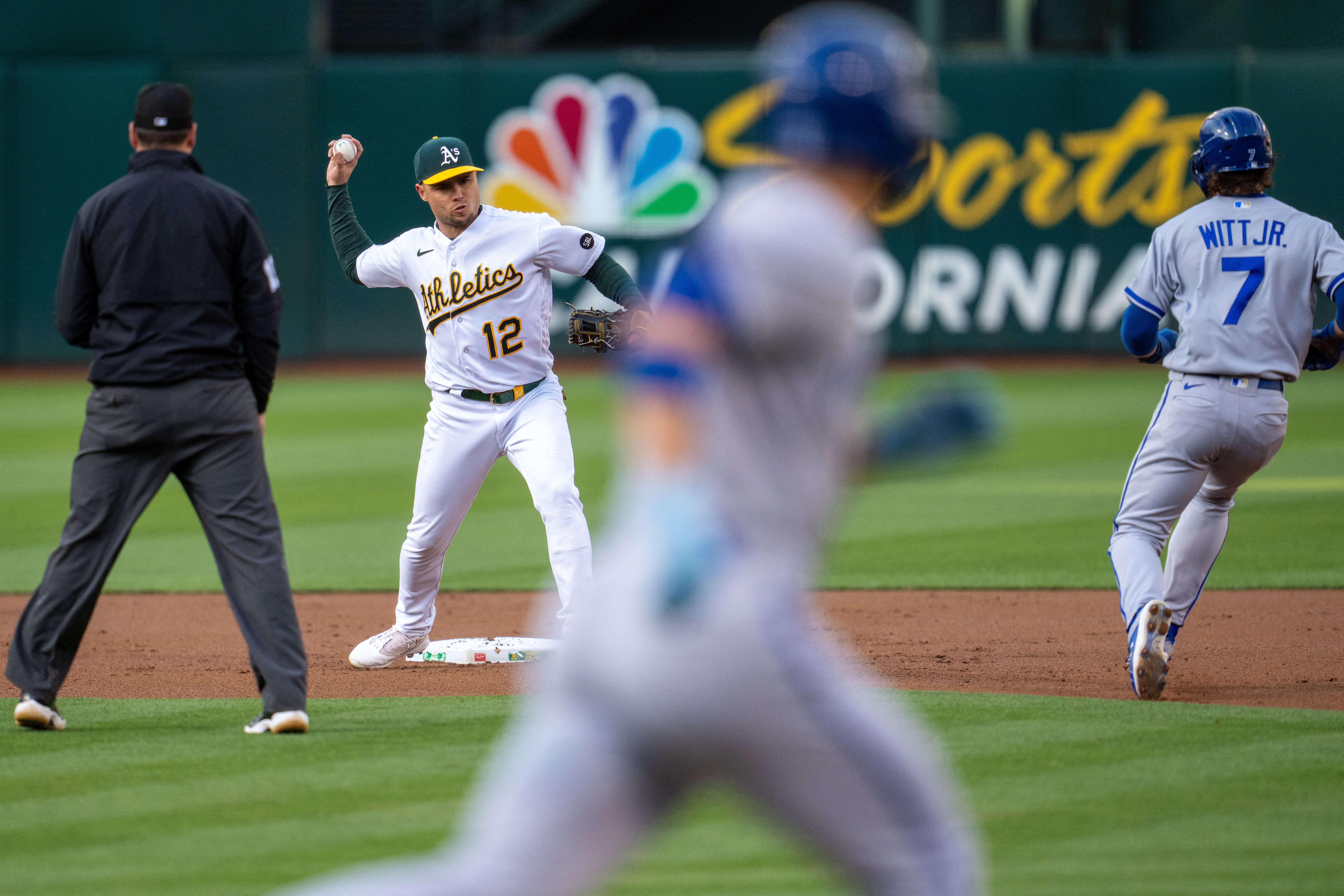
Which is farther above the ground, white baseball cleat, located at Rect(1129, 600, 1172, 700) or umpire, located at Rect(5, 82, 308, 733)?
umpire, located at Rect(5, 82, 308, 733)

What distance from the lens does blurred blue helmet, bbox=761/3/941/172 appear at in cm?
272

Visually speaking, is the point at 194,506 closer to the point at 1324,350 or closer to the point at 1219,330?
the point at 1219,330

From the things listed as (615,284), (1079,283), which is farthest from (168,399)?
(1079,283)

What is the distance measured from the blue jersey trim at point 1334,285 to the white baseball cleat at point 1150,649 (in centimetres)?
135

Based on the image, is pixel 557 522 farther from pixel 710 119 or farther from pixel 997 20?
pixel 997 20

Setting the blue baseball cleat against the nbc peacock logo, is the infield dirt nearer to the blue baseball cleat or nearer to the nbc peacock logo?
the blue baseball cleat

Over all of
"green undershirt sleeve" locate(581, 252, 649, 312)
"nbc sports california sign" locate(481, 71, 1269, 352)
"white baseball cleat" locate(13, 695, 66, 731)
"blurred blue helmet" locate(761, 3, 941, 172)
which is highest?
"blurred blue helmet" locate(761, 3, 941, 172)

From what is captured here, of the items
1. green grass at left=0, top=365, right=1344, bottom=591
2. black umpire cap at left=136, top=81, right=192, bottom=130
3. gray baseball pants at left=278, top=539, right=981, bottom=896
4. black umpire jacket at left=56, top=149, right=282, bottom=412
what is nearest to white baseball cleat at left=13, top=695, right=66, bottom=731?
black umpire jacket at left=56, top=149, right=282, bottom=412

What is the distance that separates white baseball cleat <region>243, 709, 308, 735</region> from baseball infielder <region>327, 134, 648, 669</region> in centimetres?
130

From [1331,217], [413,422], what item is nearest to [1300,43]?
[1331,217]

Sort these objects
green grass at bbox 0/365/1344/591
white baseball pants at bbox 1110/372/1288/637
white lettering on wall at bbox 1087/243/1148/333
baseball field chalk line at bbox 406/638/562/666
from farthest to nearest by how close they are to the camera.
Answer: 1. white lettering on wall at bbox 1087/243/1148/333
2. green grass at bbox 0/365/1344/591
3. baseball field chalk line at bbox 406/638/562/666
4. white baseball pants at bbox 1110/372/1288/637

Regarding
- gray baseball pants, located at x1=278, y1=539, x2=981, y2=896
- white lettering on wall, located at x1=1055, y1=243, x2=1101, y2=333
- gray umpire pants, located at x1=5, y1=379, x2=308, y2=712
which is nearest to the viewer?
gray baseball pants, located at x1=278, y1=539, x2=981, y2=896

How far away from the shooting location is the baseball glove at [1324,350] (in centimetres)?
659

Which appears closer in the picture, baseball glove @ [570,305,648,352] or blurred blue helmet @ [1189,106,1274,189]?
blurred blue helmet @ [1189,106,1274,189]
